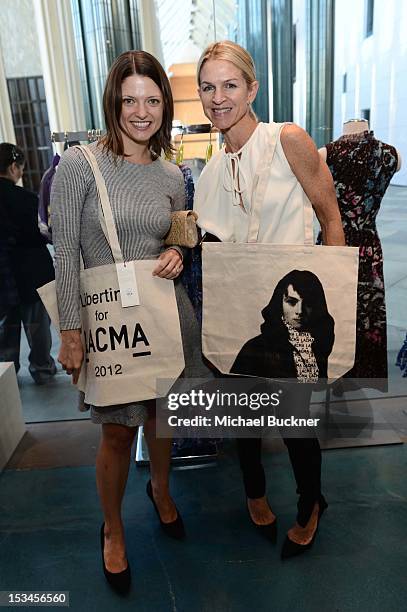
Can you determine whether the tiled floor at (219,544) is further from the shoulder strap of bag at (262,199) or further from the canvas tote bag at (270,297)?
the shoulder strap of bag at (262,199)

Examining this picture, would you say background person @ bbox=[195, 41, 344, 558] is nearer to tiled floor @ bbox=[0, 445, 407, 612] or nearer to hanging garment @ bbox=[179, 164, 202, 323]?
hanging garment @ bbox=[179, 164, 202, 323]

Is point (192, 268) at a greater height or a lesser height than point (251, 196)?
lesser

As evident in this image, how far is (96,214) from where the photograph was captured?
50.0 inches

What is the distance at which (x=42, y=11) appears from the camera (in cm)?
301

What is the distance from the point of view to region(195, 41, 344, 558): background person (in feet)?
4.03

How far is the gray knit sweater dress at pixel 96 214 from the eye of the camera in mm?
1248

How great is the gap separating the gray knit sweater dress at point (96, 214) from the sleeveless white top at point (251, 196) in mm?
130

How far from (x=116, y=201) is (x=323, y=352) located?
0.66m

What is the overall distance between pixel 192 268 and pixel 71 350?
0.56 meters

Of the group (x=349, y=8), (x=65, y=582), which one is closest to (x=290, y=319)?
(x=65, y=582)

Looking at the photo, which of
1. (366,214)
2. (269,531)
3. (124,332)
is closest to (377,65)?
(366,214)

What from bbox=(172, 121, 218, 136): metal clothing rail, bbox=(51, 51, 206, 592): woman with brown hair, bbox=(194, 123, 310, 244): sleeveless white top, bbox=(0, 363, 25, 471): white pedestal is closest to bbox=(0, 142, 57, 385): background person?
bbox=(0, 363, 25, 471): white pedestal

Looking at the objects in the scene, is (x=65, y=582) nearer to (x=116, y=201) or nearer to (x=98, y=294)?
(x=98, y=294)

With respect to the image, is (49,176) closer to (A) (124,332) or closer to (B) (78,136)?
(B) (78,136)
